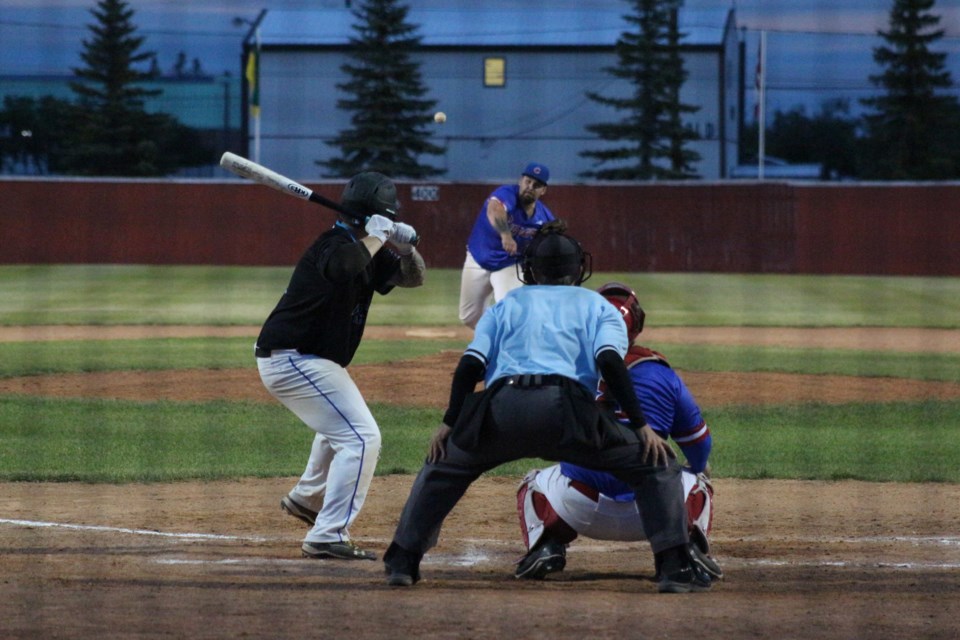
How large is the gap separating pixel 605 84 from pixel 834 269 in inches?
570

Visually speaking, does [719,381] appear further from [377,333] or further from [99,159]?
[99,159]

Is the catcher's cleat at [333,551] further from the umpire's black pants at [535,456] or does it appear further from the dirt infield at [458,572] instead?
the umpire's black pants at [535,456]

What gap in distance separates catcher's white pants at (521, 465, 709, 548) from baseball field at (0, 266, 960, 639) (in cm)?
21

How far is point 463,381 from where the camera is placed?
5180 mm

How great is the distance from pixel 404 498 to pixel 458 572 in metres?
2.07

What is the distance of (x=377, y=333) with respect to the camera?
58.7 ft

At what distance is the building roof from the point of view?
146 feet

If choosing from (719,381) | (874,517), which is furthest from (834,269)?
(874,517)

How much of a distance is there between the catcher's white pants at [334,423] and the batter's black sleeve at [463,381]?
892 millimetres

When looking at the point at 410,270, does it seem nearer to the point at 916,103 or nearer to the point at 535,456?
the point at 535,456

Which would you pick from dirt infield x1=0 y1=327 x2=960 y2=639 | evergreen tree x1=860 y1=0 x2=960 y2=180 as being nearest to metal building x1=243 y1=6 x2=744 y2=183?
evergreen tree x1=860 y1=0 x2=960 y2=180

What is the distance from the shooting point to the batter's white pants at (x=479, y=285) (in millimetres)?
12008

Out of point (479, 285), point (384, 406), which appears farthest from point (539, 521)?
point (479, 285)

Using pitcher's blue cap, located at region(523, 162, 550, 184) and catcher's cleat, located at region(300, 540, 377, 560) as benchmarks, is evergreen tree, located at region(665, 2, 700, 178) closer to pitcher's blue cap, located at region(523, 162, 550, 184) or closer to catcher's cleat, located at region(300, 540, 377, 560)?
pitcher's blue cap, located at region(523, 162, 550, 184)
